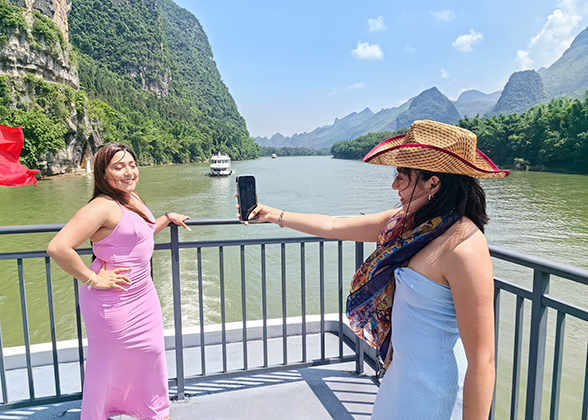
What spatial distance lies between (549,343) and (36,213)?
2222 centimetres

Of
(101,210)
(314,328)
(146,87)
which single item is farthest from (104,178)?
(146,87)

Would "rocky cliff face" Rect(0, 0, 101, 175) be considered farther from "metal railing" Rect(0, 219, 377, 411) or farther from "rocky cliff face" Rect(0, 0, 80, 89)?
"metal railing" Rect(0, 219, 377, 411)

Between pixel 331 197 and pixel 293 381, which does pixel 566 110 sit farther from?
pixel 293 381

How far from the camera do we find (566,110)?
4616 cm

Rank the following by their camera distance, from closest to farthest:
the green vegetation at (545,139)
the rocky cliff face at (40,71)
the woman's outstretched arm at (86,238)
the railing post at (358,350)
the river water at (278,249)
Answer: the woman's outstretched arm at (86,238) < the railing post at (358,350) < the river water at (278,249) < the rocky cliff face at (40,71) < the green vegetation at (545,139)

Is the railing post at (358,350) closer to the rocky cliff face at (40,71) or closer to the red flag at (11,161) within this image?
the red flag at (11,161)

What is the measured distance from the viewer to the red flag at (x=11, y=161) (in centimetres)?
282

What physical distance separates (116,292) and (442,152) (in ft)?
4.93

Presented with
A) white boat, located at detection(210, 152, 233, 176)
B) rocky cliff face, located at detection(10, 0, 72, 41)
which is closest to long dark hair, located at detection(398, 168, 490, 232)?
white boat, located at detection(210, 152, 233, 176)

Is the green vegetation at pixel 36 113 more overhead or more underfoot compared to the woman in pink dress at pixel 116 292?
more overhead

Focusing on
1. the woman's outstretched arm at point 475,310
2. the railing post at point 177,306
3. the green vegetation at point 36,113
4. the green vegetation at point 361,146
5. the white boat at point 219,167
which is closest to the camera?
the woman's outstretched arm at point 475,310

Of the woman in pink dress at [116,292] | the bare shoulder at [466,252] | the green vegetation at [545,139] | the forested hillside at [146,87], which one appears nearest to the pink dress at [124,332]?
the woman in pink dress at [116,292]

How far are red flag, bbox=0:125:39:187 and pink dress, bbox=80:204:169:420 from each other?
5.20 feet

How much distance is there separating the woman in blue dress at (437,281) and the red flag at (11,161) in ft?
9.14
